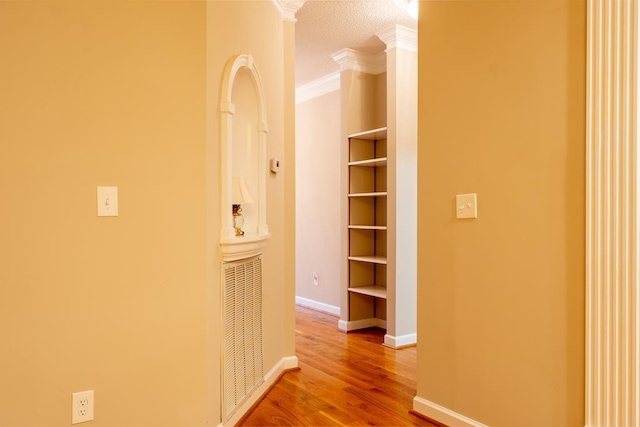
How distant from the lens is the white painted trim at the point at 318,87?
5.04m

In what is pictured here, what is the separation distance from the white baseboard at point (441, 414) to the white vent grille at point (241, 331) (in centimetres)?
97

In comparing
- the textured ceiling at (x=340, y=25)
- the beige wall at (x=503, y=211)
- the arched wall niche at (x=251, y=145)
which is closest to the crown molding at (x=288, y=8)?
the textured ceiling at (x=340, y=25)

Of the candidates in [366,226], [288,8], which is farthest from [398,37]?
[366,226]

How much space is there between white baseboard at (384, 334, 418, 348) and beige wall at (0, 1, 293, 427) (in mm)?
2015

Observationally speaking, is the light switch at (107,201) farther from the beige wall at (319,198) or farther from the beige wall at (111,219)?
the beige wall at (319,198)

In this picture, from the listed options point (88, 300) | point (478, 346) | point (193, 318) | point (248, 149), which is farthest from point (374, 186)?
point (88, 300)

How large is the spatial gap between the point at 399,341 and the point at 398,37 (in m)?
2.67

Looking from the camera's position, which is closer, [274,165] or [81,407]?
[81,407]

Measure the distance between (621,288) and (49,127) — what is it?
7.54 feet

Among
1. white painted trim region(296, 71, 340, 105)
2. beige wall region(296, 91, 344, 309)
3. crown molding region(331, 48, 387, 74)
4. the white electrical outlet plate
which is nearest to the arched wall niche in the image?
the white electrical outlet plate

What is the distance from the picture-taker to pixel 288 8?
3.14m

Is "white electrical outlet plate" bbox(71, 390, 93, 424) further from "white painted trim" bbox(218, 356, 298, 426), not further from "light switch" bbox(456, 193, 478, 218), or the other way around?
"light switch" bbox(456, 193, 478, 218)

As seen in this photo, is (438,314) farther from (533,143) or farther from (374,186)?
(374,186)

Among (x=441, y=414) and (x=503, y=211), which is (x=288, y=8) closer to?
(x=503, y=211)
